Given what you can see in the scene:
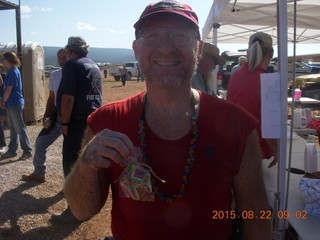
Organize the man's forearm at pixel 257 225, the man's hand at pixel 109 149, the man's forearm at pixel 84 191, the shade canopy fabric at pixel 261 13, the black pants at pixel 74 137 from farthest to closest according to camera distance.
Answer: the shade canopy fabric at pixel 261 13 → the black pants at pixel 74 137 → the man's forearm at pixel 257 225 → the man's forearm at pixel 84 191 → the man's hand at pixel 109 149

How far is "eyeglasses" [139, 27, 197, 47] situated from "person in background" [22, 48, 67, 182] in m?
3.02

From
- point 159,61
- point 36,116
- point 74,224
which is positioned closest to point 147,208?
point 159,61

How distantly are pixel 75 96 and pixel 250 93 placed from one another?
1807 millimetres

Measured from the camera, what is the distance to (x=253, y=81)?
2.72m

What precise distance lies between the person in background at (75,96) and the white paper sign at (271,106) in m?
2.32

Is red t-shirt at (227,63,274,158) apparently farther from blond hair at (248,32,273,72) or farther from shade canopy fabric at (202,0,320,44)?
shade canopy fabric at (202,0,320,44)

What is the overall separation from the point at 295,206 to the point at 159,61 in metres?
1.17

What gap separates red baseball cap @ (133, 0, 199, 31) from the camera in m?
1.35

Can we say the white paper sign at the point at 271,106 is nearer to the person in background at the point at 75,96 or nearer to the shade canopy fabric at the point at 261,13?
the person in background at the point at 75,96

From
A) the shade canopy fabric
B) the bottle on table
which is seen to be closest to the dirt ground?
the bottle on table

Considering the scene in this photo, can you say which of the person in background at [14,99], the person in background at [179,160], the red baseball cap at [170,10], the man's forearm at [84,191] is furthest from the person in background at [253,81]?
the person in background at [14,99]

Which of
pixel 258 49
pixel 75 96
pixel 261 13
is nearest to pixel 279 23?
pixel 258 49

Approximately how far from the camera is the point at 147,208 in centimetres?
135

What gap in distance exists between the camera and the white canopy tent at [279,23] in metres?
1.49
